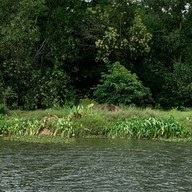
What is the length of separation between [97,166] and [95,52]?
72.6 ft

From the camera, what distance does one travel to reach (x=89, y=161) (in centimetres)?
1805

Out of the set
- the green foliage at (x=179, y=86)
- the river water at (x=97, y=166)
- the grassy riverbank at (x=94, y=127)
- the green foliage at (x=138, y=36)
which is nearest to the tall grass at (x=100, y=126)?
the grassy riverbank at (x=94, y=127)

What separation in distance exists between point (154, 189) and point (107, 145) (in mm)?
8710

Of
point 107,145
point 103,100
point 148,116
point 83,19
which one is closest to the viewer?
point 107,145

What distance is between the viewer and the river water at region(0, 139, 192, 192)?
45.9 ft

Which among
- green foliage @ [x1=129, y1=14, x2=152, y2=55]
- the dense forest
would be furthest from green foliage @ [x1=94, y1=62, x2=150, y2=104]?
green foliage @ [x1=129, y1=14, x2=152, y2=55]

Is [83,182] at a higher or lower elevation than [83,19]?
lower

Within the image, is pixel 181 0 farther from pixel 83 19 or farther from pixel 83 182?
pixel 83 182

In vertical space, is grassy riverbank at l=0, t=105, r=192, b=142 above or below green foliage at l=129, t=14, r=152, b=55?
below

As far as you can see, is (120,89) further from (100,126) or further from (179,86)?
(100,126)

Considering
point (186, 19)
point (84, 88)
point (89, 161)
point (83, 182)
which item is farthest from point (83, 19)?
point (83, 182)

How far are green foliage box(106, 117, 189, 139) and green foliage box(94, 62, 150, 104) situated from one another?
7945 mm

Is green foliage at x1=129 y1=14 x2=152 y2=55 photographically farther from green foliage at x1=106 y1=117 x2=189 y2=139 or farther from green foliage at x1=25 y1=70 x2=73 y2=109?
green foliage at x1=106 y1=117 x2=189 y2=139

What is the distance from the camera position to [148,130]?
982 inches
